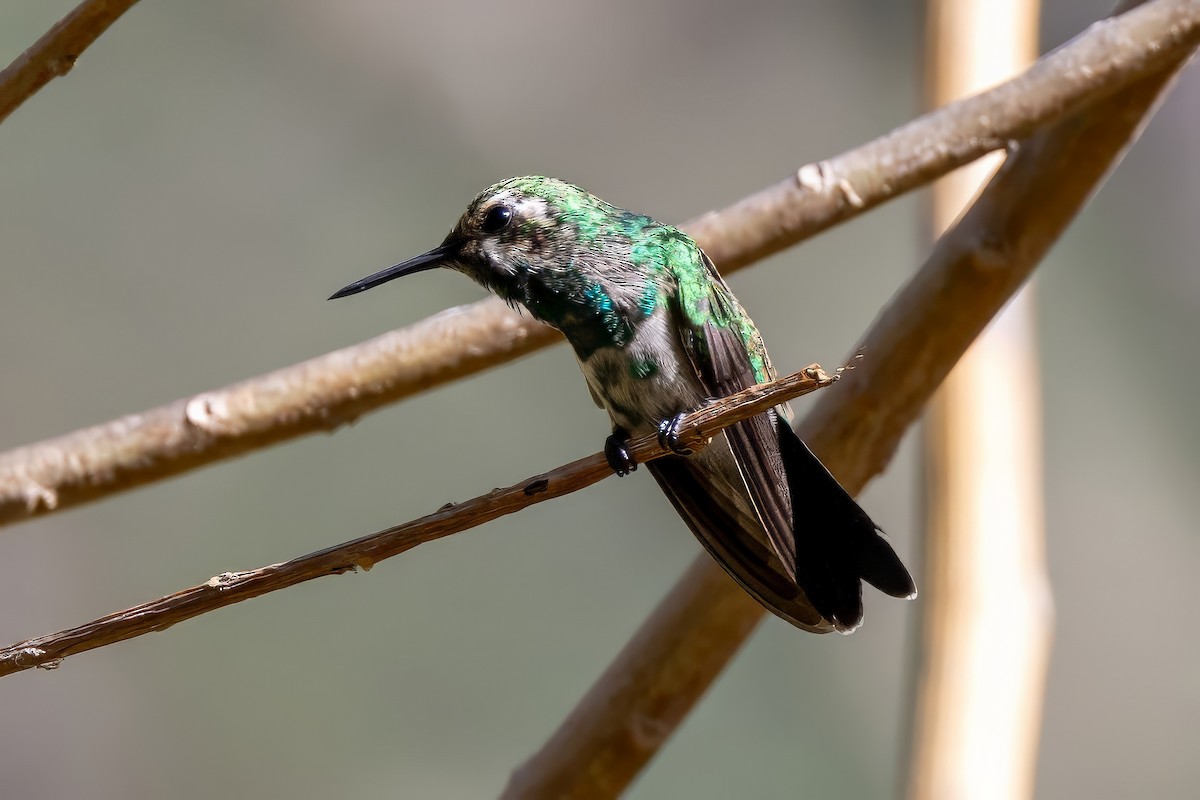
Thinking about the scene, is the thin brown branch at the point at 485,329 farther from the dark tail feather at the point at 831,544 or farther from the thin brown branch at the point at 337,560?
the thin brown branch at the point at 337,560

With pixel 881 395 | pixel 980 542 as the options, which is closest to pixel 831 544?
pixel 881 395

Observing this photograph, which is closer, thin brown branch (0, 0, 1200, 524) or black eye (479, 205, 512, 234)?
thin brown branch (0, 0, 1200, 524)

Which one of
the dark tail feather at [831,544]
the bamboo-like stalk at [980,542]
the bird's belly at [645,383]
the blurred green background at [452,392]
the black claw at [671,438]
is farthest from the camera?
the blurred green background at [452,392]

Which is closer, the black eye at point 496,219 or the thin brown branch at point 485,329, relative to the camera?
the thin brown branch at point 485,329

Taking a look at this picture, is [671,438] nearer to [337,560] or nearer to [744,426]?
[744,426]

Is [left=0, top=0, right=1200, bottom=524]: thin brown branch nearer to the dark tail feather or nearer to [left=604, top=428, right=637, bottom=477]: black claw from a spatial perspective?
[left=604, top=428, right=637, bottom=477]: black claw

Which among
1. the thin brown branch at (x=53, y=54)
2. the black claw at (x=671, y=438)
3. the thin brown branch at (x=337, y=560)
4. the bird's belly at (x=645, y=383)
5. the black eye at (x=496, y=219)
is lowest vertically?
the thin brown branch at (x=337, y=560)

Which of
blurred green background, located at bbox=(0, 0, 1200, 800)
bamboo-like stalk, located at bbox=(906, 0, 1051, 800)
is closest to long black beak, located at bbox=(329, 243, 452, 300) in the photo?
bamboo-like stalk, located at bbox=(906, 0, 1051, 800)

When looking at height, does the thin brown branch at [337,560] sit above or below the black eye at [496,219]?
below

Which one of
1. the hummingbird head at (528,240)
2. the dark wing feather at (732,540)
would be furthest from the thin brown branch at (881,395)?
the hummingbird head at (528,240)

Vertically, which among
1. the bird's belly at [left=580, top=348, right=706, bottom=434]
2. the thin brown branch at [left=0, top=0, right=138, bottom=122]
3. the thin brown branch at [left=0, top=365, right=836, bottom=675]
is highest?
the thin brown branch at [left=0, top=0, right=138, bottom=122]
